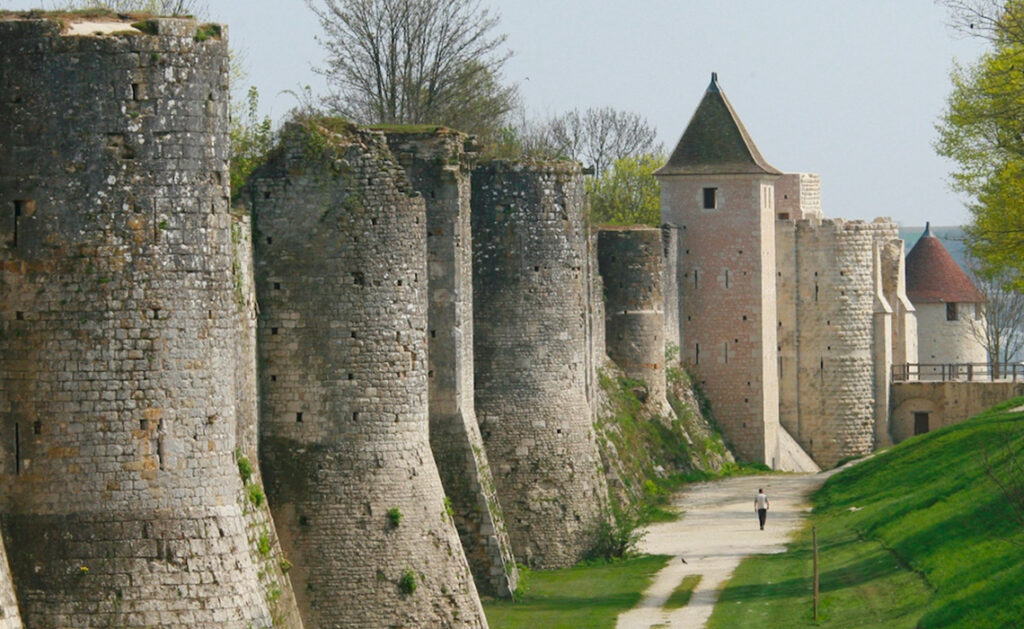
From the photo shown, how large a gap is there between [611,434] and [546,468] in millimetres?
10239

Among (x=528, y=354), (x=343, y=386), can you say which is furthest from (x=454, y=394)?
(x=343, y=386)

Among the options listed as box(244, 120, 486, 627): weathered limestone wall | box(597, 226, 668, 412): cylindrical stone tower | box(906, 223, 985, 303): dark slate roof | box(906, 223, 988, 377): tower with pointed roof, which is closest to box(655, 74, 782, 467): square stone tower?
box(597, 226, 668, 412): cylindrical stone tower

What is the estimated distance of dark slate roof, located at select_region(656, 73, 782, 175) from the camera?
190 ft

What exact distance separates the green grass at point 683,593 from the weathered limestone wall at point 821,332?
89.1 feet

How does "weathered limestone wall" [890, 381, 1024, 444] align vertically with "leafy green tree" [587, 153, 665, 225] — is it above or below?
below

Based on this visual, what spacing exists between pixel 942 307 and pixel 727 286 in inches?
822

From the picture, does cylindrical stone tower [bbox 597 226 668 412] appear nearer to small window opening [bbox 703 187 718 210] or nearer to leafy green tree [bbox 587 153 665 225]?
small window opening [bbox 703 187 718 210]

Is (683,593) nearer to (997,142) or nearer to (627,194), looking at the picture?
(997,142)

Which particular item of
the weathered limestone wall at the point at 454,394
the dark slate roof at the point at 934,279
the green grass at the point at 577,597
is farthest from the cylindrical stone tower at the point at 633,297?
the dark slate roof at the point at 934,279

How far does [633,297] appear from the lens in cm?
5100

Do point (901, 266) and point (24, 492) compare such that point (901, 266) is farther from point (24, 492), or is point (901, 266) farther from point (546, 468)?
point (24, 492)

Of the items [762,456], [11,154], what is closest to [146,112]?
[11,154]

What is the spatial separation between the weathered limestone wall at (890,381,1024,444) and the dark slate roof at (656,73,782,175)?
9485mm

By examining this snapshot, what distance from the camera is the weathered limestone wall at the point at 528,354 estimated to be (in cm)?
3484
